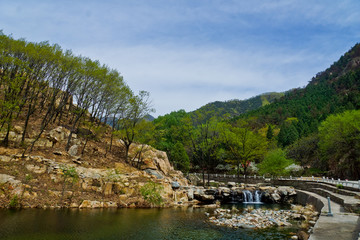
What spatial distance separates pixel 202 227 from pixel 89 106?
2297cm

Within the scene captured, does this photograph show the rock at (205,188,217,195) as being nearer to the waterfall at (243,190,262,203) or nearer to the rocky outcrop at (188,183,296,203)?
the rocky outcrop at (188,183,296,203)

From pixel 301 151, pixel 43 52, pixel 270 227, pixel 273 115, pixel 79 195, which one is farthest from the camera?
pixel 273 115

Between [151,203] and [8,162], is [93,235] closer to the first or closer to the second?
[151,203]

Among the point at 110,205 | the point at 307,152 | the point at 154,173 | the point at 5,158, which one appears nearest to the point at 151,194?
the point at 110,205

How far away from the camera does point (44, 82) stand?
94.0 feet

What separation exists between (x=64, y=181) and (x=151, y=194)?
8.77 metres

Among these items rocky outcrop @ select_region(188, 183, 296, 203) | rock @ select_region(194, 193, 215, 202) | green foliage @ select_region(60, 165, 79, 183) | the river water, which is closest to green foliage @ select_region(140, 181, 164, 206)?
the river water

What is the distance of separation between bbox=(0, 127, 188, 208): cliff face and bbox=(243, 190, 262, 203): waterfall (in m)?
10.0

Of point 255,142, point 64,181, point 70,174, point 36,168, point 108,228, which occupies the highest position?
point 255,142

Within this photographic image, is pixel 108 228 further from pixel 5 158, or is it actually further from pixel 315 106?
pixel 315 106

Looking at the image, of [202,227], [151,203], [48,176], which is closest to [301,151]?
[151,203]

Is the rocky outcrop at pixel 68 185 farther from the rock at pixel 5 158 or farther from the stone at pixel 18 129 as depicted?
the stone at pixel 18 129

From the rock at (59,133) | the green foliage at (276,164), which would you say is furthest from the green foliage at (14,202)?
the green foliage at (276,164)

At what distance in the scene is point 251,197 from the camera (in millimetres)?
33562
